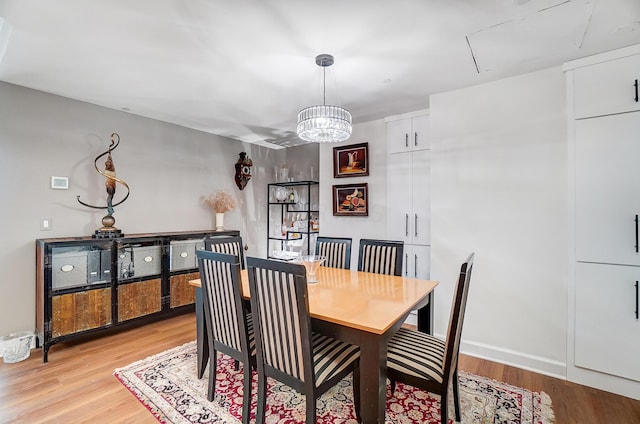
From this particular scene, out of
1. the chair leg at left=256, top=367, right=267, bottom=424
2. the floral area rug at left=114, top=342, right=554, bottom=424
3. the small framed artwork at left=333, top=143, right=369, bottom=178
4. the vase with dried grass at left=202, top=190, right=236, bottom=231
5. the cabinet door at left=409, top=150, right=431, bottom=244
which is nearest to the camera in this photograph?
the chair leg at left=256, top=367, right=267, bottom=424

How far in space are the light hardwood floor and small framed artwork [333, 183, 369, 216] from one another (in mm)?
2029

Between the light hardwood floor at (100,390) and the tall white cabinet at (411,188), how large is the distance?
3.89 ft

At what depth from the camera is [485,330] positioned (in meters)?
2.82

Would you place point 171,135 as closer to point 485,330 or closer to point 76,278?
point 76,278

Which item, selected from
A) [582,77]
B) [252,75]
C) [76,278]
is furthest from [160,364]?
[582,77]

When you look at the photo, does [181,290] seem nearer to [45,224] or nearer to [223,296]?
[45,224]

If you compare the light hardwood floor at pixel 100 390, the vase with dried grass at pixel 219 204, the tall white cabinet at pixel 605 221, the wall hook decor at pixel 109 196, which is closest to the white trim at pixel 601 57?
the tall white cabinet at pixel 605 221

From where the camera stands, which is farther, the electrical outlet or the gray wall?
the electrical outlet

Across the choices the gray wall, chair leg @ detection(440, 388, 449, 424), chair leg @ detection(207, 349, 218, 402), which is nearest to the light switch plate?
the gray wall

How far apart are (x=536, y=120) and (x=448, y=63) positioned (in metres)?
0.93

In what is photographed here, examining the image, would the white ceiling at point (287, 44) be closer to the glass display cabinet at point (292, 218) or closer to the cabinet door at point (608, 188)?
the cabinet door at point (608, 188)

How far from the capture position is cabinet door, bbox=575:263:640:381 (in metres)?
2.17

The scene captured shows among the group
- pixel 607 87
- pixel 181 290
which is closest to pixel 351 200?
pixel 181 290

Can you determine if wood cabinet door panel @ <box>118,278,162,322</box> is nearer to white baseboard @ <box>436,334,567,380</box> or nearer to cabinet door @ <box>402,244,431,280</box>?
cabinet door @ <box>402,244,431,280</box>
